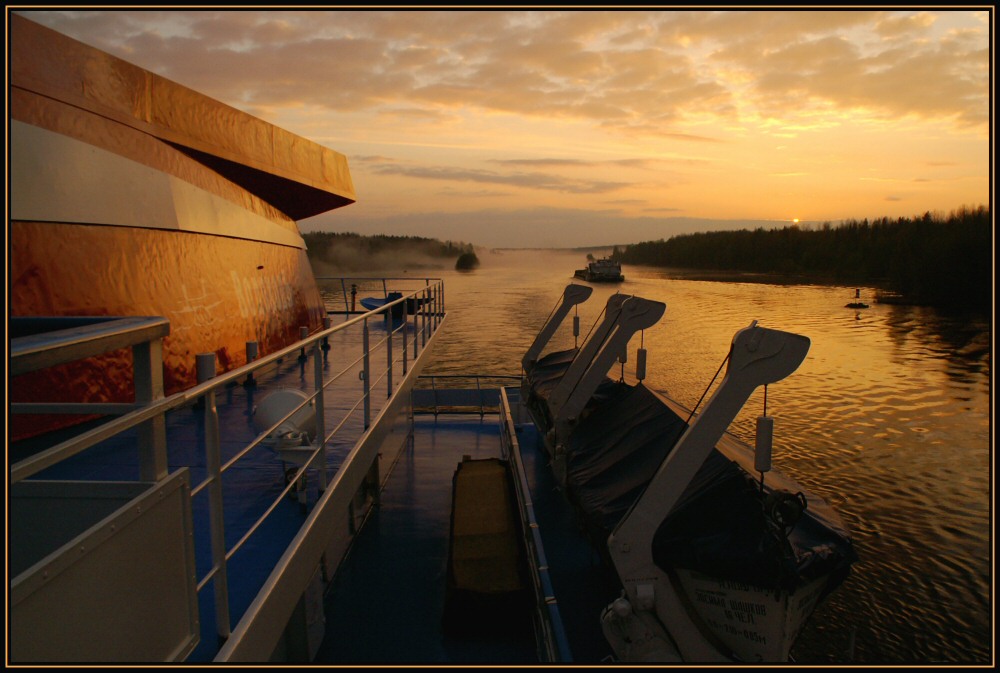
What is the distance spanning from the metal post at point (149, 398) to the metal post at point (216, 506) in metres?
0.29

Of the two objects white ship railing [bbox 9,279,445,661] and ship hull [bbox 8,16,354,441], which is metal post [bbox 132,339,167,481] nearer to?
white ship railing [bbox 9,279,445,661]

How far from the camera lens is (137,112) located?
5457 millimetres

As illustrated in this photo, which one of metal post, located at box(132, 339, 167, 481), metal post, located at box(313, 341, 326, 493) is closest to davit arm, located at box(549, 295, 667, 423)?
metal post, located at box(313, 341, 326, 493)

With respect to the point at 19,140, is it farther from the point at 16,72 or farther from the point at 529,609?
the point at 529,609

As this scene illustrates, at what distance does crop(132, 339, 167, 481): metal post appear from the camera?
5.55ft

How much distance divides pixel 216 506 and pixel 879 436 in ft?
91.7

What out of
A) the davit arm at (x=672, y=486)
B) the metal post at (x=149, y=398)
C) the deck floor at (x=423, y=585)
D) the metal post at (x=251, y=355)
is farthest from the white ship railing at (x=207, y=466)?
the deck floor at (x=423, y=585)

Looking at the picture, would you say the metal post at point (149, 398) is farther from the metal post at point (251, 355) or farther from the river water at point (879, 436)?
the river water at point (879, 436)

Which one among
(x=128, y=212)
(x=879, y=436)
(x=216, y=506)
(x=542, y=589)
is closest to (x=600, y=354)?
(x=542, y=589)

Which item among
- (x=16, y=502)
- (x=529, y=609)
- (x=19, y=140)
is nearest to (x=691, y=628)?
(x=529, y=609)

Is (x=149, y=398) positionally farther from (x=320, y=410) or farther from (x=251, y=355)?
(x=251, y=355)

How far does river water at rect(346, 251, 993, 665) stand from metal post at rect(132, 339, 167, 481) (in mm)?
8212

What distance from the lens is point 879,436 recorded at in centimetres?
2494

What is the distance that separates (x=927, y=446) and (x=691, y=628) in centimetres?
2410
